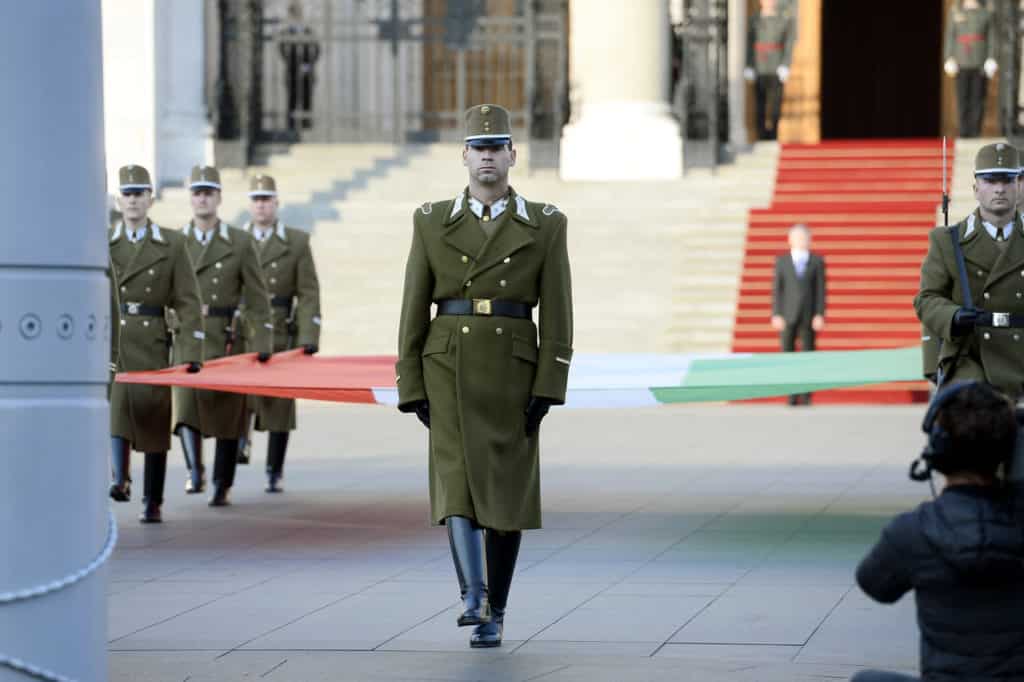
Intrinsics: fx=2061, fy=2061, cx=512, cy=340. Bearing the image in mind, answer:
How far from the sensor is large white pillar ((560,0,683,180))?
2634cm

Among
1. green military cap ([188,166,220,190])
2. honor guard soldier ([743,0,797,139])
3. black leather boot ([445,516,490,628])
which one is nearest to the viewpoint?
black leather boot ([445,516,490,628])

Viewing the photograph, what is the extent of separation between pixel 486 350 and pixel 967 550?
3324 mm

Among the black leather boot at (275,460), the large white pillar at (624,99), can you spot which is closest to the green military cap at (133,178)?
the black leather boot at (275,460)

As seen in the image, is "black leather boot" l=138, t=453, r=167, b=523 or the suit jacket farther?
the suit jacket

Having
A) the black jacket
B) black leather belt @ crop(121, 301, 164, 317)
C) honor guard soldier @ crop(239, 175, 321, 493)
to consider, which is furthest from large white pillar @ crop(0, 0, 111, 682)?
honor guard soldier @ crop(239, 175, 321, 493)

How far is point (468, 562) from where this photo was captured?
23.5 ft

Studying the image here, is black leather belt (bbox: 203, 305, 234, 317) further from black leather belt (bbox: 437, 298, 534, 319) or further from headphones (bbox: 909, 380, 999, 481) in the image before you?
headphones (bbox: 909, 380, 999, 481)

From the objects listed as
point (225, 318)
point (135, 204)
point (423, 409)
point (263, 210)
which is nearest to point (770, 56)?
point (263, 210)

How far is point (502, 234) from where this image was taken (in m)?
7.30

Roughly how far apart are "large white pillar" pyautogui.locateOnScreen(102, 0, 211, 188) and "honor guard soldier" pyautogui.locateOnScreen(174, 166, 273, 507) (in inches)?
603

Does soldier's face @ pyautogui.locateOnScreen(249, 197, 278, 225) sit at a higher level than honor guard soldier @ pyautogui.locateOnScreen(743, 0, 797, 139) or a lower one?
lower

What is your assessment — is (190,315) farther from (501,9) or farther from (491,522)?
(501,9)

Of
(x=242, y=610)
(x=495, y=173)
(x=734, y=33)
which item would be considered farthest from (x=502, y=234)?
(x=734, y=33)

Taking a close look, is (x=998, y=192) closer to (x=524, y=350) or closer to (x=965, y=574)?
(x=524, y=350)
